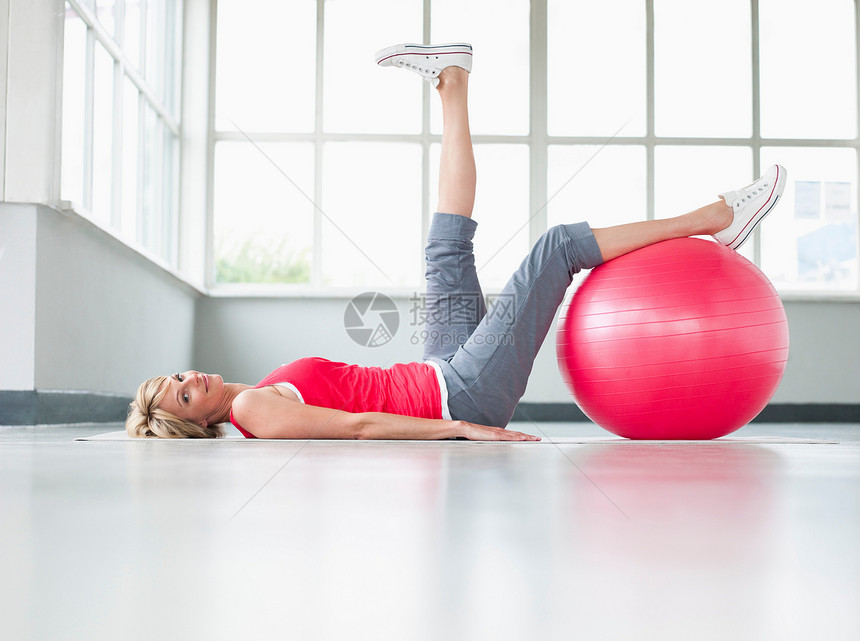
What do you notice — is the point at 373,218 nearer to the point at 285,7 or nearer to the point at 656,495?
the point at 285,7

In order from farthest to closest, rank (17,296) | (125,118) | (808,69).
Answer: (808,69) < (125,118) < (17,296)

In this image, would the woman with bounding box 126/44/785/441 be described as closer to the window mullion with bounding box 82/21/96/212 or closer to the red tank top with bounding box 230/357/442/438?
the red tank top with bounding box 230/357/442/438

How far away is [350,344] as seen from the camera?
5.11 metres

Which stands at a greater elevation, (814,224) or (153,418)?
(814,224)

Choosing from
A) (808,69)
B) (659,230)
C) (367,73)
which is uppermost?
(808,69)

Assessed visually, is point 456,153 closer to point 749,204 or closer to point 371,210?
point 749,204

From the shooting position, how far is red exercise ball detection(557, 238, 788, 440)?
192cm

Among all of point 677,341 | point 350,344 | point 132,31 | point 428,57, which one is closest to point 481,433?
point 677,341

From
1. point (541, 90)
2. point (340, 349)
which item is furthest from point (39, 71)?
point (541, 90)

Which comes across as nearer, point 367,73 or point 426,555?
point 426,555

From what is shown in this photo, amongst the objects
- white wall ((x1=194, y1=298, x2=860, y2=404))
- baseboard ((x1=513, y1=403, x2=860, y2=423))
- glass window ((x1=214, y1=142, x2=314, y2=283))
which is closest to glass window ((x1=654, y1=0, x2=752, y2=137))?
white wall ((x1=194, y1=298, x2=860, y2=404))

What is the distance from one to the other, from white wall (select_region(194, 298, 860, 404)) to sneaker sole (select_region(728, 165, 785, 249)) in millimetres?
2820

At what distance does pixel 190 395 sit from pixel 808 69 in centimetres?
518

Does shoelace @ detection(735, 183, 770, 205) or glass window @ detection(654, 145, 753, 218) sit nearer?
shoelace @ detection(735, 183, 770, 205)
